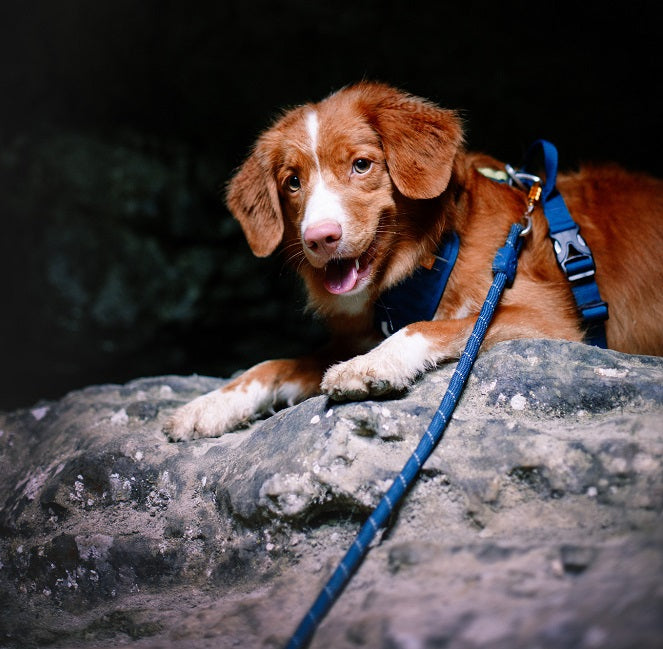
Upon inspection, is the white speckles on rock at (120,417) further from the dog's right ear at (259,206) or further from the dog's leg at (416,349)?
the dog's leg at (416,349)

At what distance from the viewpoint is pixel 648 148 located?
5.89 m

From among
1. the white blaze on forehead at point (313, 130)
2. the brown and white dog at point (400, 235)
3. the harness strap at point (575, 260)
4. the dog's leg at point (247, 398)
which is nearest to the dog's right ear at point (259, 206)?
the brown and white dog at point (400, 235)

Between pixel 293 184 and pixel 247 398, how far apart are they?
3.69 ft

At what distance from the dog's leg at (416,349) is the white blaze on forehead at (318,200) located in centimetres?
59

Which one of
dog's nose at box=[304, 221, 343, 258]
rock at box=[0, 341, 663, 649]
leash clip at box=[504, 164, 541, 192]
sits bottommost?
rock at box=[0, 341, 663, 649]

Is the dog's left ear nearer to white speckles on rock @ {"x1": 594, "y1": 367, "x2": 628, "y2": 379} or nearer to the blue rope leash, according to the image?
the blue rope leash

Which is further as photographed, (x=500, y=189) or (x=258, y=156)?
(x=258, y=156)

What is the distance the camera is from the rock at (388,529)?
1509 millimetres

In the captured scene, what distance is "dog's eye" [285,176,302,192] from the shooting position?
320cm

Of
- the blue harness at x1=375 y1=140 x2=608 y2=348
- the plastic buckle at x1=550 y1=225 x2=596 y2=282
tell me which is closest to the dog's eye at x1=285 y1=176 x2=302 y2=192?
the blue harness at x1=375 y1=140 x2=608 y2=348

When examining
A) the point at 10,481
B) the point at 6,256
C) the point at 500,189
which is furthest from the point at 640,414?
the point at 6,256

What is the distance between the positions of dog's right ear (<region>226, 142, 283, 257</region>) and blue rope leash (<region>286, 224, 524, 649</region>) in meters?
1.23

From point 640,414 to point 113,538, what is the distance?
1.97 meters

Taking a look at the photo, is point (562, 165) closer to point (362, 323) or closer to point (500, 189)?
point (500, 189)
